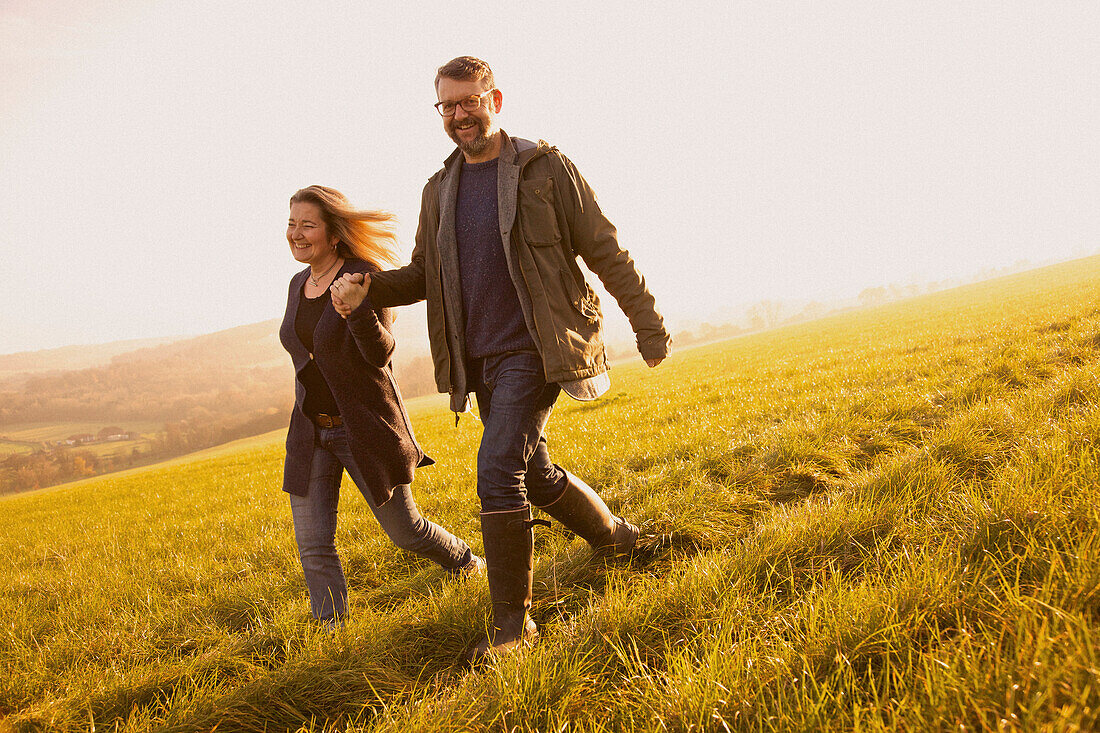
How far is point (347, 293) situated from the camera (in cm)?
306

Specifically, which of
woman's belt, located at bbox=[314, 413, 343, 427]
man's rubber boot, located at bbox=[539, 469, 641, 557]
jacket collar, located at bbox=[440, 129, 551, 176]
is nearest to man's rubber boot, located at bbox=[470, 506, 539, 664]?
man's rubber boot, located at bbox=[539, 469, 641, 557]

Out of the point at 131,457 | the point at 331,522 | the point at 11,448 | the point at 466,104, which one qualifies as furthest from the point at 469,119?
the point at 11,448

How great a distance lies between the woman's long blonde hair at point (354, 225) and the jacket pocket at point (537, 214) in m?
1.26

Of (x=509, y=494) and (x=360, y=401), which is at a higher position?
(x=360, y=401)

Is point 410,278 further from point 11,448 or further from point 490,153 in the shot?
point 11,448

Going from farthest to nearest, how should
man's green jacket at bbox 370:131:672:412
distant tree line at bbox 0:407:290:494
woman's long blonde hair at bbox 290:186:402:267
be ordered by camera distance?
distant tree line at bbox 0:407:290:494, woman's long blonde hair at bbox 290:186:402:267, man's green jacket at bbox 370:131:672:412

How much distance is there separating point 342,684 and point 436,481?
4.24 metres

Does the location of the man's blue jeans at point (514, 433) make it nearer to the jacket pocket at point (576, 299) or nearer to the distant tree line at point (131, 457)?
the jacket pocket at point (576, 299)

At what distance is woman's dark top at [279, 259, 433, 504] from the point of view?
11.2 feet

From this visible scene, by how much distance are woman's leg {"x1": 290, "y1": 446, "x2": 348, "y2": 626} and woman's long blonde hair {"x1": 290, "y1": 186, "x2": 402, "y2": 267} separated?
1354 millimetres

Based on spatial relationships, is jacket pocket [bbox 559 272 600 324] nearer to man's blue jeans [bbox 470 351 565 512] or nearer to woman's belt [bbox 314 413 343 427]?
man's blue jeans [bbox 470 351 565 512]

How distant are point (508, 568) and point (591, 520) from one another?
2.39 feet

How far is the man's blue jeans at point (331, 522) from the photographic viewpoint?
3.49 meters

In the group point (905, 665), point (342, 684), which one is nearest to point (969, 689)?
point (905, 665)
